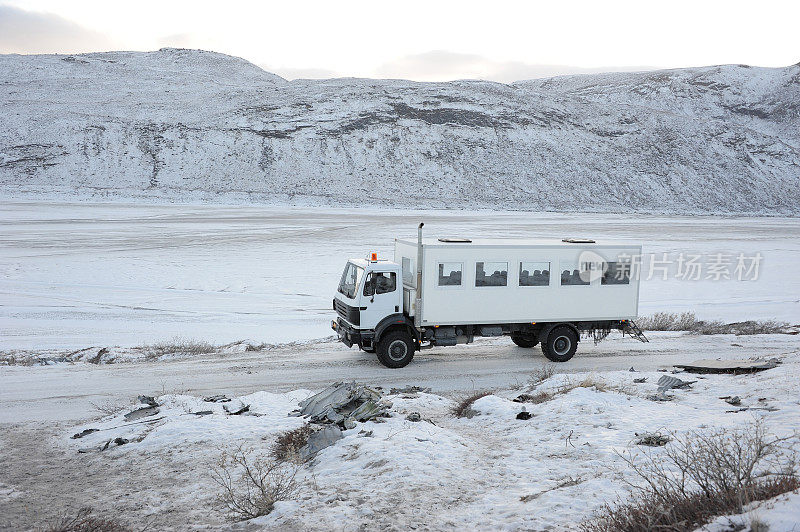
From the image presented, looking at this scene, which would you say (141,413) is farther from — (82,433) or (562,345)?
(562,345)

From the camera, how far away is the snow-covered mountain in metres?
78.2

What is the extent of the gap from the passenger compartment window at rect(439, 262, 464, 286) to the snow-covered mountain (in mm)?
57786

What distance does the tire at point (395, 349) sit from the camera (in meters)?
15.5

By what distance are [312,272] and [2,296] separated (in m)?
13.2

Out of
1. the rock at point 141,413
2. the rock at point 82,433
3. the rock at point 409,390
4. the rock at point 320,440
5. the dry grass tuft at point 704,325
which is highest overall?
the rock at point 320,440

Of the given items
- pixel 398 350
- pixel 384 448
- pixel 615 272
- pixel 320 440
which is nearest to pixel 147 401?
pixel 320 440

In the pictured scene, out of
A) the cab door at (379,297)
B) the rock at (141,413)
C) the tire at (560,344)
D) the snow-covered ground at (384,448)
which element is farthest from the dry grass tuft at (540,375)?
the rock at (141,413)

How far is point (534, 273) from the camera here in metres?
16.1

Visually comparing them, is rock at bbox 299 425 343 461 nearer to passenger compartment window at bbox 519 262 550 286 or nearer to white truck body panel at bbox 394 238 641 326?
white truck body panel at bbox 394 238 641 326

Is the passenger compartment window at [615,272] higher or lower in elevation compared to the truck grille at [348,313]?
higher

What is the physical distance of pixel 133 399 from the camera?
12.5 metres

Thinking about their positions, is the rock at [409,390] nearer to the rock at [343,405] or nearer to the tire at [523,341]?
the rock at [343,405]

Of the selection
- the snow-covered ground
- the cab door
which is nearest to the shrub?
the snow-covered ground

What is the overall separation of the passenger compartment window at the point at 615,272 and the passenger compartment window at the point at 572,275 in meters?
0.56
